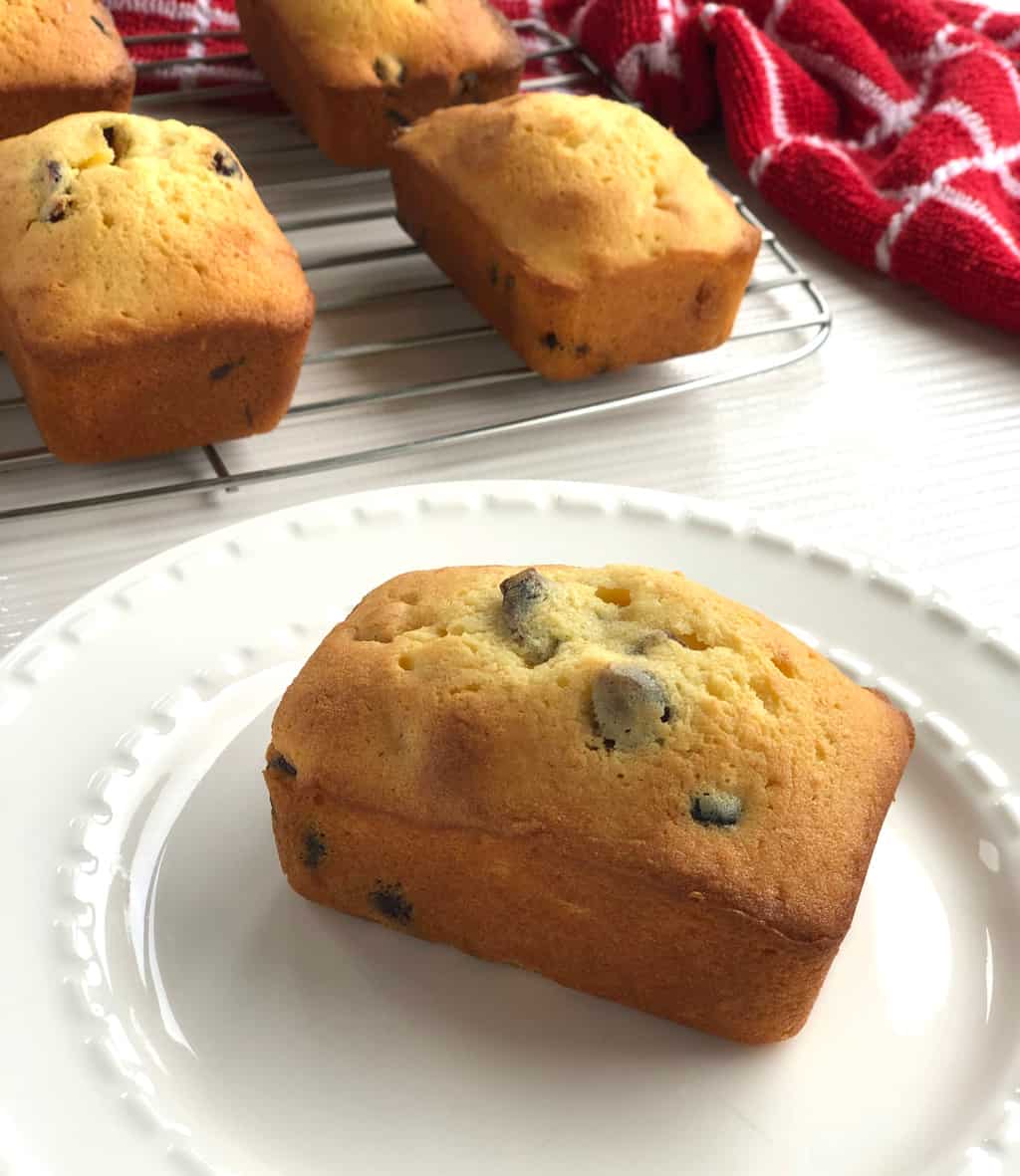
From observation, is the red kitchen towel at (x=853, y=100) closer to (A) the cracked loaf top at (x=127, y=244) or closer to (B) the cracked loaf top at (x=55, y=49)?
(B) the cracked loaf top at (x=55, y=49)

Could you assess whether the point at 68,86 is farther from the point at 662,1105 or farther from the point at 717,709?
the point at 662,1105

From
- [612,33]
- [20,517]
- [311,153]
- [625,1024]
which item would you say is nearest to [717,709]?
[625,1024]

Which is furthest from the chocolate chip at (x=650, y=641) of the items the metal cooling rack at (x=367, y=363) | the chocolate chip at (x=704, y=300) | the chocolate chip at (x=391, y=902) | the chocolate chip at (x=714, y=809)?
the chocolate chip at (x=704, y=300)

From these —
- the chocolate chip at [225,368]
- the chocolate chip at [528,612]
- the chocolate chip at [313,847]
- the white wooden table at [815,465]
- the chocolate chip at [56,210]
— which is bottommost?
the white wooden table at [815,465]

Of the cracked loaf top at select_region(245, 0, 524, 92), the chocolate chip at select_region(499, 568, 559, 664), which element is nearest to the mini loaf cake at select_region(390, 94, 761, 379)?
the cracked loaf top at select_region(245, 0, 524, 92)

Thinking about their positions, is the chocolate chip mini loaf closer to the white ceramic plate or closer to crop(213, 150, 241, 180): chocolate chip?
crop(213, 150, 241, 180): chocolate chip

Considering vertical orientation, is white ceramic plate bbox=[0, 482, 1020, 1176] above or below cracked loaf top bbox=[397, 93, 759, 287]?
below

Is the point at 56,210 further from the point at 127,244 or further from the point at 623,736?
the point at 623,736
